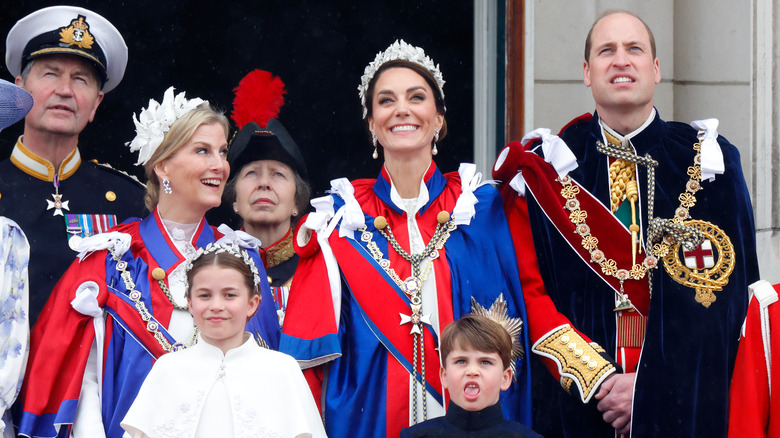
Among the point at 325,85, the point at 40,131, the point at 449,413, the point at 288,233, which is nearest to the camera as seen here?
the point at 449,413

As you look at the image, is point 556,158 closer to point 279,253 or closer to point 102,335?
point 279,253

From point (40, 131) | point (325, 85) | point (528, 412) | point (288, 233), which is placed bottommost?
point (528, 412)

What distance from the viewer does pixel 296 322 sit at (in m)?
4.22

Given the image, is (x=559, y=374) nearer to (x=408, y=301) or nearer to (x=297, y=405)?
(x=408, y=301)

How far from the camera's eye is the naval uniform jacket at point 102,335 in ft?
13.4

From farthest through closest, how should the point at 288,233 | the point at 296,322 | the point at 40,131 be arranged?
the point at 288,233 < the point at 40,131 < the point at 296,322

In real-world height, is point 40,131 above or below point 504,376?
Answer: above

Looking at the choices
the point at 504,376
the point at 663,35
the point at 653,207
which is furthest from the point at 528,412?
the point at 663,35

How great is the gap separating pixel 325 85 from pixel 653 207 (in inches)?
143

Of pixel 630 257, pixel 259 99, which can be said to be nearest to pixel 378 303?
pixel 630 257

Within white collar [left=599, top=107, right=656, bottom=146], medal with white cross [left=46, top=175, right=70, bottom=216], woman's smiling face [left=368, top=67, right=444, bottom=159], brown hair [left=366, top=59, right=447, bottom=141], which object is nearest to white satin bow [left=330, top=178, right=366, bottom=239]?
woman's smiling face [left=368, top=67, right=444, bottom=159]

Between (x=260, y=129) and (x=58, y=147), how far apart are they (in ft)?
3.07

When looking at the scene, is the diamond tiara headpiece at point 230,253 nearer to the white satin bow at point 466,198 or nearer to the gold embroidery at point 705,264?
the white satin bow at point 466,198

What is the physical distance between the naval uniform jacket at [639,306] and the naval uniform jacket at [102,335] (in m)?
1.17
